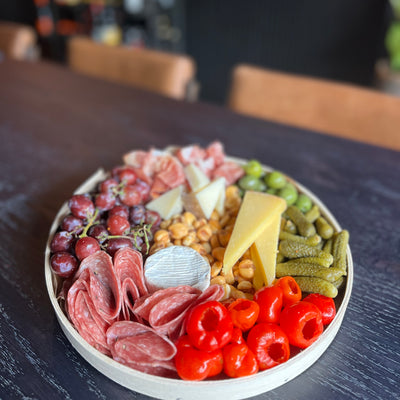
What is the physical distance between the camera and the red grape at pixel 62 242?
873 mm

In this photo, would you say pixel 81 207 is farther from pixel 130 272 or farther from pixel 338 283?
pixel 338 283

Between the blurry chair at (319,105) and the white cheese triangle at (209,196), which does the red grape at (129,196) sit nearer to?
the white cheese triangle at (209,196)

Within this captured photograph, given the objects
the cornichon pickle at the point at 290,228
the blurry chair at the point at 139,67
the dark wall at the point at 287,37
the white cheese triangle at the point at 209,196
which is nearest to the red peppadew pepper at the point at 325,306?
the cornichon pickle at the point at 290,228

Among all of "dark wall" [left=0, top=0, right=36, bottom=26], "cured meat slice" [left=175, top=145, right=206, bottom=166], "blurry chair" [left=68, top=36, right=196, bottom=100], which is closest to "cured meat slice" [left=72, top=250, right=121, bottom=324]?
"cured meat slice" [left=175, top=145, right=206, bottom=166]

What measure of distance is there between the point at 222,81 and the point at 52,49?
86.6 inches

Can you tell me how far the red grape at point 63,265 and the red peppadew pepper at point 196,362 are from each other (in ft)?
→ 0.98

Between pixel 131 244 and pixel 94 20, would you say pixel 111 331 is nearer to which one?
pixel 131 244

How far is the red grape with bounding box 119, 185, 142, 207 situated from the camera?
3.26 ft

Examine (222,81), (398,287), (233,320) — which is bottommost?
(222,81)

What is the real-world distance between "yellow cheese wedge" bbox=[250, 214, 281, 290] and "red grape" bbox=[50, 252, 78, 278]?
40 cm

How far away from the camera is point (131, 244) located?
893mm

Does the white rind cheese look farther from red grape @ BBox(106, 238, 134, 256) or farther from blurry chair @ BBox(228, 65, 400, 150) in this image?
blurry chair @ BBox(228, 65, 400, 150)

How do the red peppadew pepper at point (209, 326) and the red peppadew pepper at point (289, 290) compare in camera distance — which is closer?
the red peppadew pepper at point (209, 326)

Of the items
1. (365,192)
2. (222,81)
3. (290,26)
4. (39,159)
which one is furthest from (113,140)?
(222,81)
